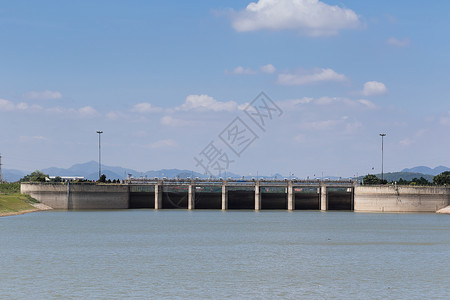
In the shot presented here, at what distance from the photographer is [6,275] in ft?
186

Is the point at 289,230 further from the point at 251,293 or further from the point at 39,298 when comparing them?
the point at 39,298

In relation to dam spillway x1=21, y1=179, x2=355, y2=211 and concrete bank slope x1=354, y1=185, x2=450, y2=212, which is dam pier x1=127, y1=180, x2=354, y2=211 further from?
concrete bank slope x1=354, y1=185, x2=450, y2=212

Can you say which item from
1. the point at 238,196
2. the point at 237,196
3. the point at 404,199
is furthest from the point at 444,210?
the point at 237,196

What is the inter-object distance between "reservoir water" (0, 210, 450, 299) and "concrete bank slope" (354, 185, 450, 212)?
1485 inches

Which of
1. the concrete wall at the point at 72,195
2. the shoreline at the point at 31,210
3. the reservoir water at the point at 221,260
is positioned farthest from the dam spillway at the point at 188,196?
the reservoir water at the point at 221,260

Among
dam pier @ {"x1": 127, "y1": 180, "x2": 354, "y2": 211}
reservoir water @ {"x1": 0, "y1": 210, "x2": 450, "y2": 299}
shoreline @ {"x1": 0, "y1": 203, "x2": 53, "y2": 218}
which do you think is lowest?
reservoir water @ {"x1": 0, "y1": 210, "x2": 450, "y2": 299}

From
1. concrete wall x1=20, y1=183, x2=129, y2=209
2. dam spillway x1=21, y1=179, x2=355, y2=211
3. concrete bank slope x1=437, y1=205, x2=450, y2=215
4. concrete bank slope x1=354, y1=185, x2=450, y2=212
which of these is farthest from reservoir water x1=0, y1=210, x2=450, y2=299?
concrete bank slope x1=437, y1=205, x2=450, y2=215

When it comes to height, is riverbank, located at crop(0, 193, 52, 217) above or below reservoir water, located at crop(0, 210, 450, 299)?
above

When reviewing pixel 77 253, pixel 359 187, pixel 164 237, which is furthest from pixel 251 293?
pixel 359 187

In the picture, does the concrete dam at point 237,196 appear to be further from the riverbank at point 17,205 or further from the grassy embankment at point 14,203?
the grassy embankment at point 14,203

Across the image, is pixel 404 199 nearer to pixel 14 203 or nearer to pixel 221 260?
pixel 14 203

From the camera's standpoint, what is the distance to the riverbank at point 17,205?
13875 centimetres

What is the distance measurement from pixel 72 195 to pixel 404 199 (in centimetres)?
8493

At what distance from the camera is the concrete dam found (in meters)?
158
